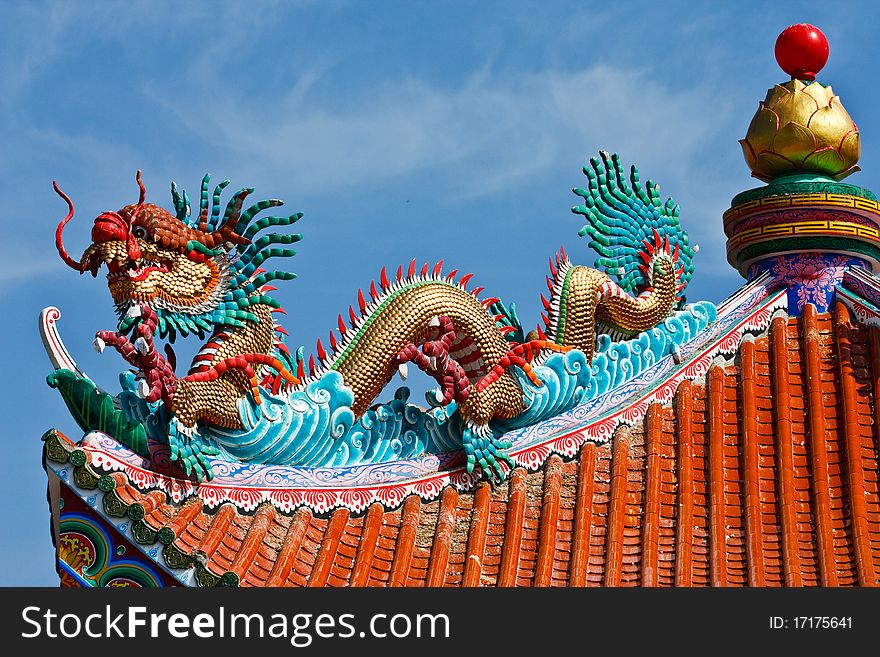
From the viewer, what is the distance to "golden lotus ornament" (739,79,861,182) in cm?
1523

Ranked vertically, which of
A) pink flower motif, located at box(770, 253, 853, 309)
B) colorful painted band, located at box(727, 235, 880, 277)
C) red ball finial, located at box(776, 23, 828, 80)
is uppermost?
red ball finial, located at box(776, 23, 828, 80)

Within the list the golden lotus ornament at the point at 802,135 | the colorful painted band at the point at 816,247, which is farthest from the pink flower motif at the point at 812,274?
the golden lotus ornament at the point at 802,135

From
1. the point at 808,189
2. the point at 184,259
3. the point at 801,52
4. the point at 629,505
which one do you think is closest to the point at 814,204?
the point at 808,189

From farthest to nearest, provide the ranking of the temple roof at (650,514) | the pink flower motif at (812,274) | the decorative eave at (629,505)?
the pink flower motif at (812,274)
the temple roof at (650,514)
the decorative eave at (629,505)

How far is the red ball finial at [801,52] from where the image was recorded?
15562 mm

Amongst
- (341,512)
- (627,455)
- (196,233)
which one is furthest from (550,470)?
(196,233)

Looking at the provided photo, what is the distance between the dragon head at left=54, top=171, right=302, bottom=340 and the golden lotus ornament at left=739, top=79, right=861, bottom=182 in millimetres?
4044

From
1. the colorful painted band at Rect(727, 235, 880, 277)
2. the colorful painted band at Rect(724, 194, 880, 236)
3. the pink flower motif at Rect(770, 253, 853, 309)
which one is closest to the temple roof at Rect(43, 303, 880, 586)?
the pink flower motif at Rect(770, 253, 853, 309)

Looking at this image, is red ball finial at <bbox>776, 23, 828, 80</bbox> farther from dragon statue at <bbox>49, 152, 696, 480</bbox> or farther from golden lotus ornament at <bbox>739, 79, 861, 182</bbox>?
dragon statue at <bbox>49, 152, 696, 480</bbox>

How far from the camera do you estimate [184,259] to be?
12.6 m

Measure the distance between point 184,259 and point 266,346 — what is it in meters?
0.72

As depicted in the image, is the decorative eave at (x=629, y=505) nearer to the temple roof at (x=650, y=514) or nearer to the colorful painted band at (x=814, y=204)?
the temple roof at (x=650, y=514)

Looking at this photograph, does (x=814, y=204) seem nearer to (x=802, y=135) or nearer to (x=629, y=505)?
(x=802, y=135)
